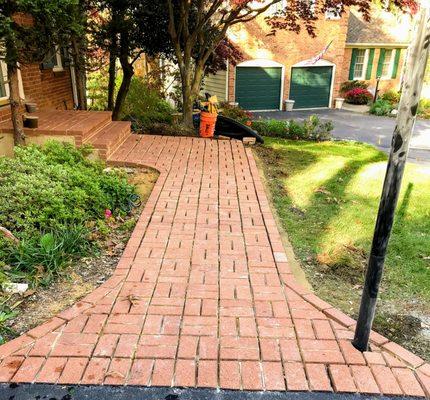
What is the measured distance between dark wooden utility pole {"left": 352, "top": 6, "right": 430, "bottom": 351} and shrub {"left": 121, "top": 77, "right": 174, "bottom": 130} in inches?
330

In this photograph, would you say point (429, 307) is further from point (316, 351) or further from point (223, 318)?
point (223, 318)

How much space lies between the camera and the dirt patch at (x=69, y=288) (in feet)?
9.47

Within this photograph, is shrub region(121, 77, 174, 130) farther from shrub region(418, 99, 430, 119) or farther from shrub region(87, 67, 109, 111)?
shrub region(418, 99, 430, 119)

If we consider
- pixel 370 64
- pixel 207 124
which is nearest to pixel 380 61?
pixel 370 64

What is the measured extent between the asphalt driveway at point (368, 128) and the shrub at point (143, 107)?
6470mm

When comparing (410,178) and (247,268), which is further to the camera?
(410,178)

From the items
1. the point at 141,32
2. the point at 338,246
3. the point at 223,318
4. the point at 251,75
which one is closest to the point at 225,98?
the point at 251,75

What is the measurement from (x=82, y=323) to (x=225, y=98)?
18.0 meters

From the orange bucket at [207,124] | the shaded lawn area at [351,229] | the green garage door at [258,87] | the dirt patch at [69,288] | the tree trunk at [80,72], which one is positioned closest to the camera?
the dirt patch at [69,288]

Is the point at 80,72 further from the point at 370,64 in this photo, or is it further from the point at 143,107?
the point at 370,64

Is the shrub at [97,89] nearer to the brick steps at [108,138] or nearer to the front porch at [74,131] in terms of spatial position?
the brick steps at [108,138]

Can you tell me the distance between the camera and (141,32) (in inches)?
372

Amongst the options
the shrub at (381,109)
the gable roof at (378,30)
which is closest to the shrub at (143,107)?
the shrub at (381,109)

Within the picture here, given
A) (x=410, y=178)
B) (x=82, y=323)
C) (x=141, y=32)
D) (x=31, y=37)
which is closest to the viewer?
(x=82, y=323)
